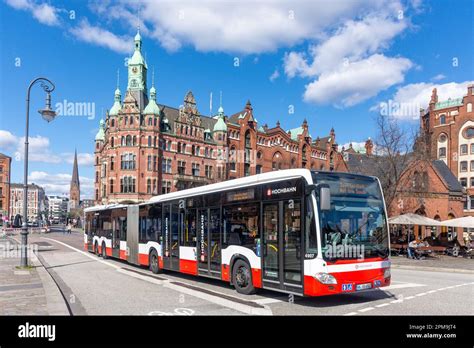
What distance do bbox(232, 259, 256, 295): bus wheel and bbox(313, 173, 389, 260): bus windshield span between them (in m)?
2.72

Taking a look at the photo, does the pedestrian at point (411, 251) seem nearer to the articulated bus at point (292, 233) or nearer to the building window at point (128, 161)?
the articulated bus at point (292, 233)

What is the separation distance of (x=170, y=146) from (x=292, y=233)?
185ft

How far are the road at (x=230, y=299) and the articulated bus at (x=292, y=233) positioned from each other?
0.49 m

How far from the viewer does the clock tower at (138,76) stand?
6450 cm

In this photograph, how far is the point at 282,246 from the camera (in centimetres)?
989

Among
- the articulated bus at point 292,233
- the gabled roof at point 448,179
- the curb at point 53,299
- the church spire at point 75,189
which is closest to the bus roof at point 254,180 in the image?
the articulated bus at point 292,233

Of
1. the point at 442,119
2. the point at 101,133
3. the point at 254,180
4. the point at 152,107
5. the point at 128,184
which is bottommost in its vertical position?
the point at 254,180

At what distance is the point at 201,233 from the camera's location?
1314 cm

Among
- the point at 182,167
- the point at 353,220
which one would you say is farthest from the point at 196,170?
the point at 353,220

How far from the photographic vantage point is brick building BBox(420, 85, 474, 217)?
73.7 m

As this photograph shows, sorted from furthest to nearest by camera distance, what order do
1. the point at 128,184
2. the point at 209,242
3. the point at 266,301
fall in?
the point at 128,184, the point at 209,242, the point at 266,301

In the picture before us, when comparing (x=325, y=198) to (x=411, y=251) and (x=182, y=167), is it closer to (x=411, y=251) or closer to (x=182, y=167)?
(x=411, y=251)

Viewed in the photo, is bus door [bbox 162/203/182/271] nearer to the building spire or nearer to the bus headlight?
the bus headlight
